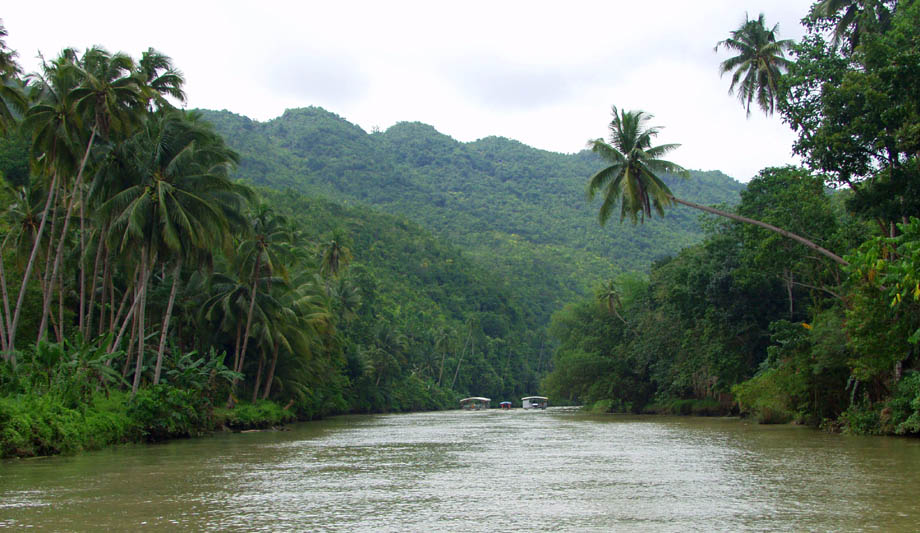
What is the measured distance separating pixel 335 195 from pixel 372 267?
38701 mm

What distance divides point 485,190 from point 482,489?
156 metres

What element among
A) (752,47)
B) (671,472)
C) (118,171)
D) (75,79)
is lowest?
(671,472)

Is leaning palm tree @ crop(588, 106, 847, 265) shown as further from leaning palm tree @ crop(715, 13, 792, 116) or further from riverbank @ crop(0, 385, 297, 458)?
riverbank @ crop(0, 385, 297, 458)

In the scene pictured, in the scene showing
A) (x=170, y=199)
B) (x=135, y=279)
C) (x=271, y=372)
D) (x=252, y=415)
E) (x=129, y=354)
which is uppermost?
(x=170, y=199)

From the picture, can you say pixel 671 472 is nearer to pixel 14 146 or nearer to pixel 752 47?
pixel 752 47

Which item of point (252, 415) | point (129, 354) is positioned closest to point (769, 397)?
point (252, 415)

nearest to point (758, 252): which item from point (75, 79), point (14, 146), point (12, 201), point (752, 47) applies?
point (752, 47)

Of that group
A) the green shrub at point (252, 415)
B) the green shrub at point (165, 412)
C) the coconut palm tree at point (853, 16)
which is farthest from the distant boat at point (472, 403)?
the coconut palm tree at point (853, 16)

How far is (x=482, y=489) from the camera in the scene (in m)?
13.3

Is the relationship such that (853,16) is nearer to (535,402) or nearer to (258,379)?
(258,379)

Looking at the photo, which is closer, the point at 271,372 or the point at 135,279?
the point at 135,279

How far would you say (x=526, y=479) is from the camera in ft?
48.7

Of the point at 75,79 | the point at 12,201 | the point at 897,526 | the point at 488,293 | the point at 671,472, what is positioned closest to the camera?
the point at 897,526

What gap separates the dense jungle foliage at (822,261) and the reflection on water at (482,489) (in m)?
3.70
